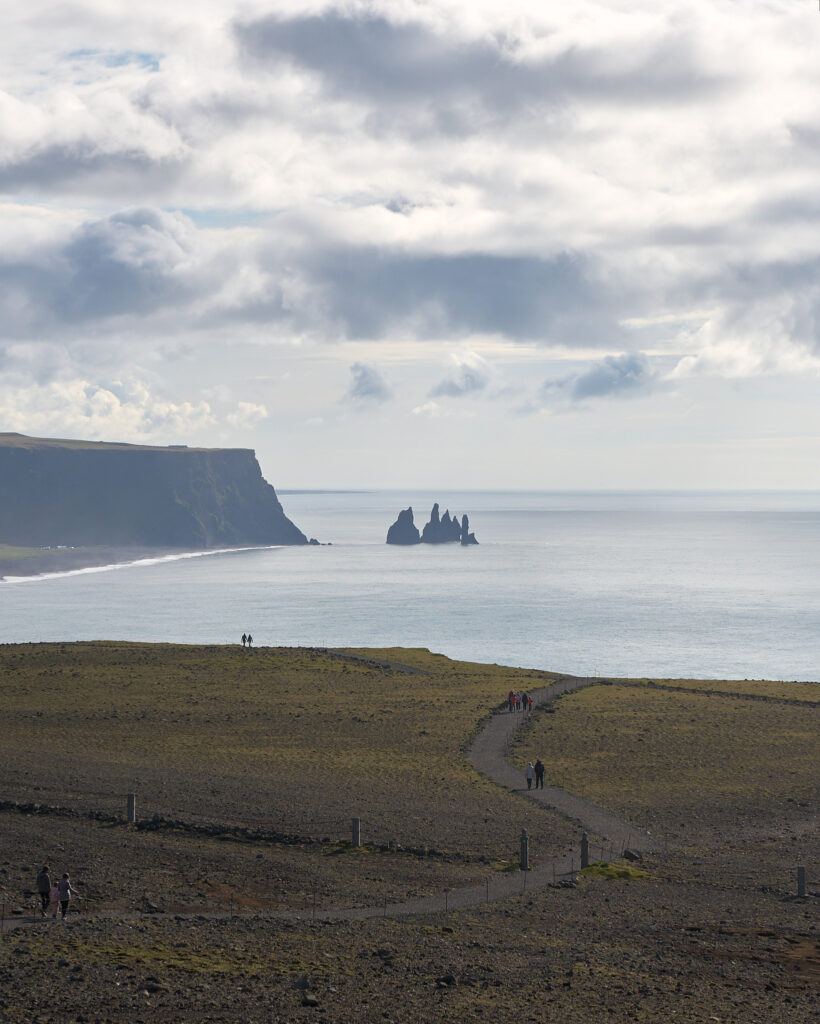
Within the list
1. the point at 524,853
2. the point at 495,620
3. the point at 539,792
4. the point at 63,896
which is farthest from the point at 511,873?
the point at 495,620

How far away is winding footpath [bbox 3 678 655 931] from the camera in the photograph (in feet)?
86.5

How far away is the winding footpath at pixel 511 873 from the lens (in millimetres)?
26359

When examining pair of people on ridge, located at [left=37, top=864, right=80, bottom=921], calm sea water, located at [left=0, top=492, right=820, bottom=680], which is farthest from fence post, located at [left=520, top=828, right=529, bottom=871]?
calm sea water, located at [left=0, top=492, right=820, bottom=680]

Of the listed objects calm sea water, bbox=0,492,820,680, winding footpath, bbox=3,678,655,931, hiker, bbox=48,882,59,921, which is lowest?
winding footpath, bbox=3,678,655,931

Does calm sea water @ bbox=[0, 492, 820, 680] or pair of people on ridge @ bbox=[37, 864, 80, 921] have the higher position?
calm sea water @ bbox=[0, 492, 820, 680]

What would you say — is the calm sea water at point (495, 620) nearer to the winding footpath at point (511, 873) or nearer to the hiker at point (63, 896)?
the winding footpath at point (511, 873)

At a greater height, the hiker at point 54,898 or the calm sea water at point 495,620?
the calm sea water at point 495,620

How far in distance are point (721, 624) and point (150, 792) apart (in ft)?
385

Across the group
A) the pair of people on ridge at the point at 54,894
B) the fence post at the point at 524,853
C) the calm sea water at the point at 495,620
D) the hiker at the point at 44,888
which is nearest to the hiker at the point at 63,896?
the pair of people on ridge at the point at 54,894

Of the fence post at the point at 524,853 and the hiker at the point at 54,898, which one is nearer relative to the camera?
the hiker at the point at 54,898

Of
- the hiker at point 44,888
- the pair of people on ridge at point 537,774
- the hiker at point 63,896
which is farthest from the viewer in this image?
the pair of people on ridge at point 537,774

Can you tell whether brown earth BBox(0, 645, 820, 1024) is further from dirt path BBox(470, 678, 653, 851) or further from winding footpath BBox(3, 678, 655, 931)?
dirt path BBox(470, 678, 653, 851)

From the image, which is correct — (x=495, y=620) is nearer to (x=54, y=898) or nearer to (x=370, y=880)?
(x=370, y=880)

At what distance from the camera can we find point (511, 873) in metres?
31.0
